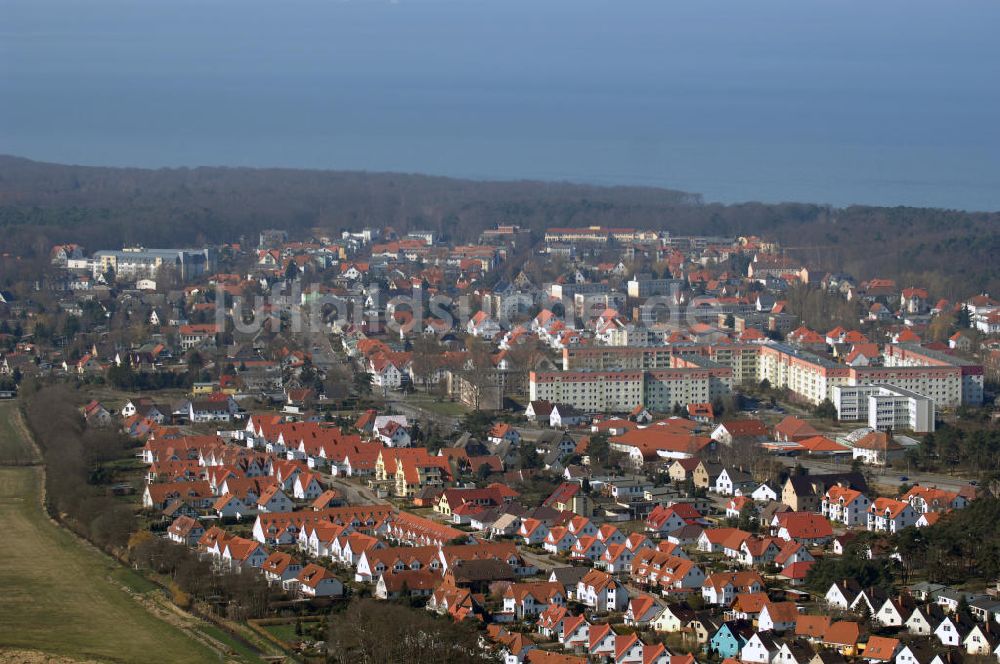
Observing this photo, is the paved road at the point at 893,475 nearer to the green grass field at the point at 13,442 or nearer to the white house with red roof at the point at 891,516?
the white house with red roof at the point at 891,516

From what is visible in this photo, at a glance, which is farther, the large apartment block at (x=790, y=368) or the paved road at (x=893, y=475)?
the large apartment block at (x=790, y=368)

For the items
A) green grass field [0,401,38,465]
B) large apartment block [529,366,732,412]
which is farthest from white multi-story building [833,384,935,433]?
green grass field [0,401,38,465]

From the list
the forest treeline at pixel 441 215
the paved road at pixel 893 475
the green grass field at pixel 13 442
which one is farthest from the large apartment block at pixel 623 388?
the forest treeline at pixel 441 215

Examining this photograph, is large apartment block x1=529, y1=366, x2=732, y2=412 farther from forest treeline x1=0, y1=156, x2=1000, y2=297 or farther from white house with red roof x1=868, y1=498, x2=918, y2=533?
forest treeline x1=0, y1=156, x2=1000, y2=297

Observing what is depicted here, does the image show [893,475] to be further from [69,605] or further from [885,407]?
[69,605]

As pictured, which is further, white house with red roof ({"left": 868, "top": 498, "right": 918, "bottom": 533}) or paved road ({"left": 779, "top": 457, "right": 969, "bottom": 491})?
paved road ({"left": 779, "top": 457, "right": 969, "bottom": 491})

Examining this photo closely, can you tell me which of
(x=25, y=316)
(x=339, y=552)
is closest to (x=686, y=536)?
(x=339, y=552)

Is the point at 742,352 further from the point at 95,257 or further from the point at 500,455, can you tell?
the point at 95,257
